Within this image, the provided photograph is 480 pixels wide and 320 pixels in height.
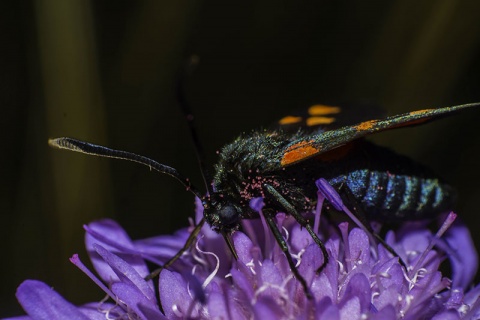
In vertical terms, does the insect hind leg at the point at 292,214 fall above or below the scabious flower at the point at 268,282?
above

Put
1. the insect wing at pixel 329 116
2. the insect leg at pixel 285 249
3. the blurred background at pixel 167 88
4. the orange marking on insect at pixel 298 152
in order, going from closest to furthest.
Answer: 1. the insect leg at pixel 285 249
2. the orange marking on insect at pixel 298 152
3. the insect wing at pixel 329 116
4. the blurred background at pixel 167 88

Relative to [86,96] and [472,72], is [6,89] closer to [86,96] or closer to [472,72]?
[86,96]

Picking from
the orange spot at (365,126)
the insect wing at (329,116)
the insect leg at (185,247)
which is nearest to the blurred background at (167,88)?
the insect wing at (329,116)

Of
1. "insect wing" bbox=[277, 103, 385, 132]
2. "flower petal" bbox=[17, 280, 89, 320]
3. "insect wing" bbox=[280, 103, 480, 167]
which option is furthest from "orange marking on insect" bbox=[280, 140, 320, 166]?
"flower petal" bbox=[17, 280, 89, 320]

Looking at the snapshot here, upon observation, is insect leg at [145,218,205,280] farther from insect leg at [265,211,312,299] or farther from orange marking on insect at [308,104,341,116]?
orange marking on insect at [308,104,341,116]

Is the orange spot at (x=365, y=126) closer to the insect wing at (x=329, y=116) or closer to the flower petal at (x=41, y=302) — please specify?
the insect wing at (x=329, y=116)

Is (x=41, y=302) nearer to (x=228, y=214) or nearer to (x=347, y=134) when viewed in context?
(x=228, y=214)

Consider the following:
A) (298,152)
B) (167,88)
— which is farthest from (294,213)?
(167,88)
